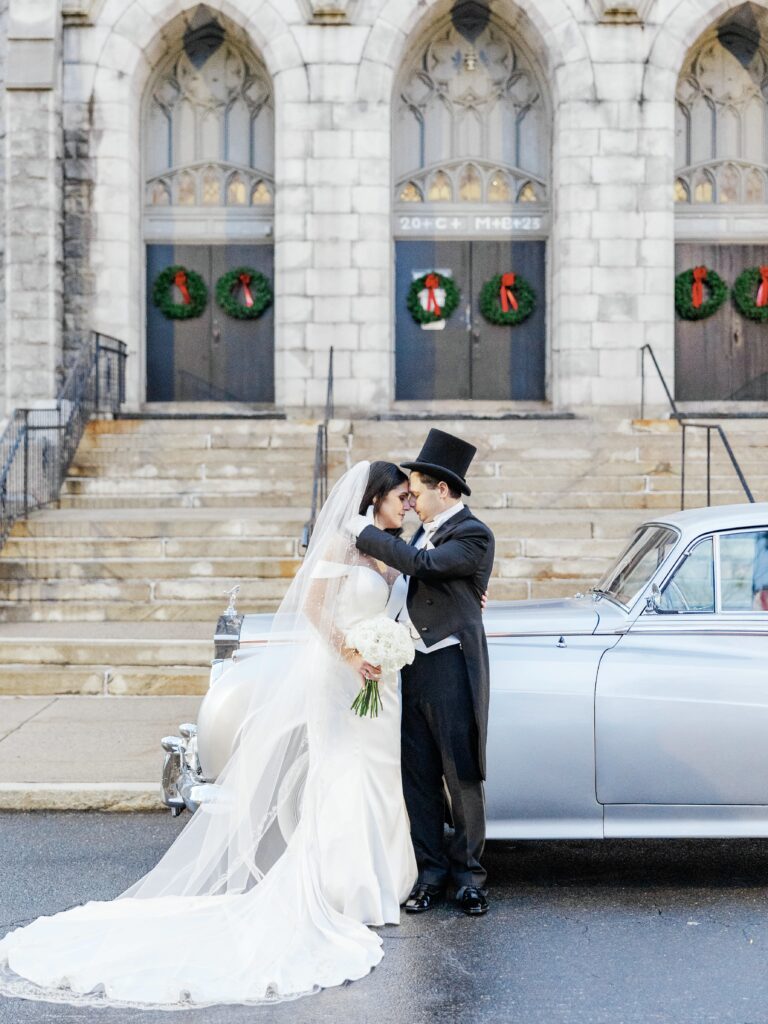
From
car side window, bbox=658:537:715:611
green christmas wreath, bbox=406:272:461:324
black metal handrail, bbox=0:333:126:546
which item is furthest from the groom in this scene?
green christmas wreath, bbox=406:272:461:324

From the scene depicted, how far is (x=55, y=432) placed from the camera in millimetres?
16609

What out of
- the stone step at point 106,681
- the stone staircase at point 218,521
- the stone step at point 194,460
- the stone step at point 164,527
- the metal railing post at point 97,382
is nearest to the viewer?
the stone step at point 106,681

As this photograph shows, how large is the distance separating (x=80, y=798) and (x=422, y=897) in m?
2.74

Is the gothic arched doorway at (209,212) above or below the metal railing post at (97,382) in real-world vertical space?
above

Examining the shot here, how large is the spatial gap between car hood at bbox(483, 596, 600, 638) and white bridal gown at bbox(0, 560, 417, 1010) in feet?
2.15

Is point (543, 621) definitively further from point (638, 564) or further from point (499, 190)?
point (499, 190)

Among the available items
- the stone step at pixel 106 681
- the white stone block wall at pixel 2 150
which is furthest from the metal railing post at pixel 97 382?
the stone step at pixel 106 681

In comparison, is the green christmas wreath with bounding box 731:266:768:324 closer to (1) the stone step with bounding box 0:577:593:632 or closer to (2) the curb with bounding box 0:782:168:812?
(1) the stone step with bounding box 0:577:593:632

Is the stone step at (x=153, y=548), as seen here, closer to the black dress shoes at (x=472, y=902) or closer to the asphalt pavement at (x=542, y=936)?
the asphalt pavement at (x=542, y=936)

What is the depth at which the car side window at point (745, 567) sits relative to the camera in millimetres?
5875

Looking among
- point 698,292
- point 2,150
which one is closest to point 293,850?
point 2,150

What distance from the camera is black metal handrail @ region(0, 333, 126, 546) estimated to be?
14.1 metres

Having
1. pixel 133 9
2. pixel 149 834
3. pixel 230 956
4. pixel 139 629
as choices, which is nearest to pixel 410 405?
pixel 133 9

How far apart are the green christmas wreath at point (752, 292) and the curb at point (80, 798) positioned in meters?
16.2
